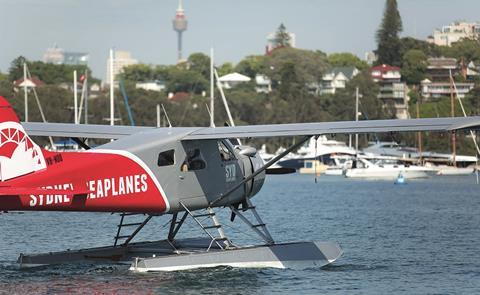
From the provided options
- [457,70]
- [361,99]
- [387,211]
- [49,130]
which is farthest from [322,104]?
[49,130]

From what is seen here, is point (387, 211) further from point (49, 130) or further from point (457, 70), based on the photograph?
point (457, 70)

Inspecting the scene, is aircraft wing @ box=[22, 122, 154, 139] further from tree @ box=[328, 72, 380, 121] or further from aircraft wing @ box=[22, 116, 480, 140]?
tree @ box=[328, 72, 380, 121]

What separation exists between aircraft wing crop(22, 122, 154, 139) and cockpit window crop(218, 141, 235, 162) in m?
1.43

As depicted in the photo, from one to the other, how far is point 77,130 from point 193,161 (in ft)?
8.73

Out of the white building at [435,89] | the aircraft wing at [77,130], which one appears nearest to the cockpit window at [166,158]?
the aircraft wing at [77,130]

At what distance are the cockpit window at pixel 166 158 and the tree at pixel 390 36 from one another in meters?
124

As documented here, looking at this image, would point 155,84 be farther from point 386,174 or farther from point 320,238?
point 320,238

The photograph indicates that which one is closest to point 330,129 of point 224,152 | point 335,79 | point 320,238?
point 224,152

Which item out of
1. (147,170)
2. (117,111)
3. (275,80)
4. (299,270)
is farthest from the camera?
(275,80)

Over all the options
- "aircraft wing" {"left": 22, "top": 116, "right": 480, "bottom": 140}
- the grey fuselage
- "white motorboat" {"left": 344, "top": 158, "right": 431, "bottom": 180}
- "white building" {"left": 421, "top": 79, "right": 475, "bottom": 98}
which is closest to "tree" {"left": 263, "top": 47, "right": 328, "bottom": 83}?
"white building" {"left": 421, "top": 79, "right": 475, "bottom": 98}

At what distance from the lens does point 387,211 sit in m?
40.8

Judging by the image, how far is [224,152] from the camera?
21.8 meters

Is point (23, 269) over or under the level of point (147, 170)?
under

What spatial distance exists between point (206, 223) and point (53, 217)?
5.02 meters
